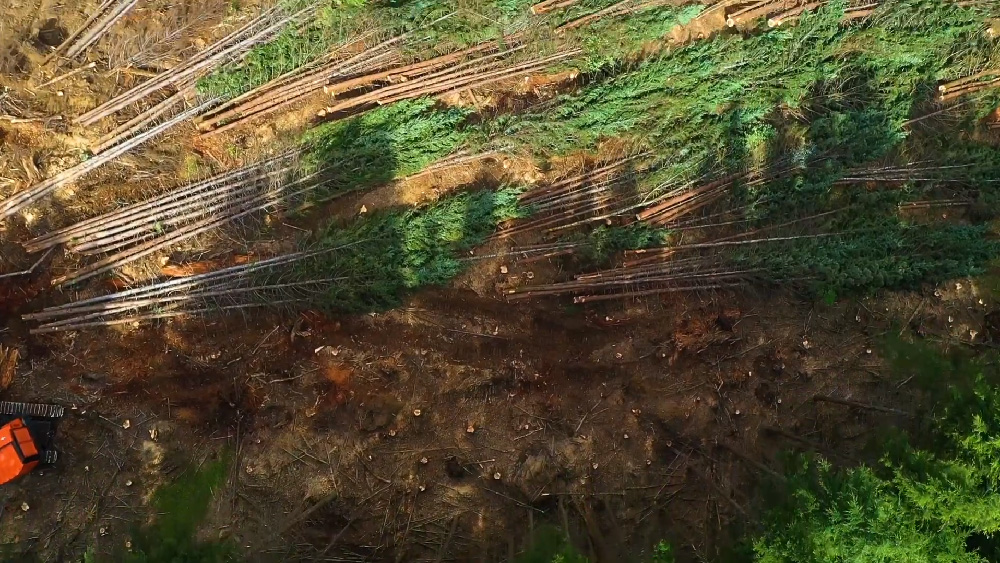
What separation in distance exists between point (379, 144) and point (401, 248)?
73.5 inches

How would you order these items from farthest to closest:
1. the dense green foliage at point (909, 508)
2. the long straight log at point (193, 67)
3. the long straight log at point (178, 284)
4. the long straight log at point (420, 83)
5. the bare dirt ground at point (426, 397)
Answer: the long straight log at point (420, 83)
the long straight log at point (193, 67)
the long straight log at point (178, 284)
the bare dirt ground at point (426, 397)
the dense green foliage at point (909, 508)

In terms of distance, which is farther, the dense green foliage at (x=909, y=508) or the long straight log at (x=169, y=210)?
the long straight log at (x=169, y=210)

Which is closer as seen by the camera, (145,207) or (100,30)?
(145,207)

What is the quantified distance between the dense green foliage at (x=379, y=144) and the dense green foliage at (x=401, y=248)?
75 centimetres

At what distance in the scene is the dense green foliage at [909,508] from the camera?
739 centimetres

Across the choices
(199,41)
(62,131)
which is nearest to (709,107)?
(199,41)

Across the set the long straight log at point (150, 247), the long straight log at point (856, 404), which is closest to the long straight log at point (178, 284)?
the long straight log at point (150, 247)

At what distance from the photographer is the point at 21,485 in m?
9.68

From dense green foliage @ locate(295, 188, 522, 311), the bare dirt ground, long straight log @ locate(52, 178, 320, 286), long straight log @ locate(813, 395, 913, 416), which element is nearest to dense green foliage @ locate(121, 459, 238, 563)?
the bare dirt ground

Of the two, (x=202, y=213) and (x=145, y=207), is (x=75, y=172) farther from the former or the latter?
(x=202, y=213)

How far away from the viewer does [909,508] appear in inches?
298

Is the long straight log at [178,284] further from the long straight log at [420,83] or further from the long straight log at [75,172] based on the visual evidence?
the long straight log at [420,83]

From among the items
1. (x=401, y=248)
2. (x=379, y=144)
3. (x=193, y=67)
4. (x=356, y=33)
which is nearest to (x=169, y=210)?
(x=193, y=67)

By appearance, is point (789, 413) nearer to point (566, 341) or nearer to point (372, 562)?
point (566, 341)
